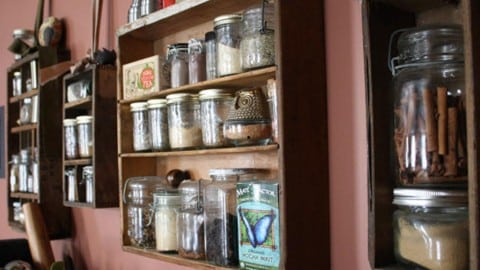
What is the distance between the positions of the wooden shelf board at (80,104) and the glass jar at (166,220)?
58 centimetres

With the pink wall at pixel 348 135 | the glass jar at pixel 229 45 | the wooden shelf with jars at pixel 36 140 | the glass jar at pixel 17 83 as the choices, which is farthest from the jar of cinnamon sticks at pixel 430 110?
the glass jar at pixel 17 83

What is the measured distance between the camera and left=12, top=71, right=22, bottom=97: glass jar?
2.64 m

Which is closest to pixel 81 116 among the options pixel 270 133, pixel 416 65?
pixel 270 133

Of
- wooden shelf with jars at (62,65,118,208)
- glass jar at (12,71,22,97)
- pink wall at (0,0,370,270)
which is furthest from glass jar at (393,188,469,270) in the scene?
glass jar at (12,71,22,97)

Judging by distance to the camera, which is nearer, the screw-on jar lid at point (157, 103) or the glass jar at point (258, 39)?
the glass jar at point (258, 39)

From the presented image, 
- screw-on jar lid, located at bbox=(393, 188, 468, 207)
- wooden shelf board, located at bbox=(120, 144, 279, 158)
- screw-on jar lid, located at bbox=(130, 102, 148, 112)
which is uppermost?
screw-on jar lid, located at bbox=(130, 102, 148, 112)

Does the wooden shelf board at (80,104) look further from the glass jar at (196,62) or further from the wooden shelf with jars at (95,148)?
the glass jar at (196,62)

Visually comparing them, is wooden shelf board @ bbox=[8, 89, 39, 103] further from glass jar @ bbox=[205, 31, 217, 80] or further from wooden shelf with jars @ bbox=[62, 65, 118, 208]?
glass jar @ bbox=[205, 31, 217, 80]

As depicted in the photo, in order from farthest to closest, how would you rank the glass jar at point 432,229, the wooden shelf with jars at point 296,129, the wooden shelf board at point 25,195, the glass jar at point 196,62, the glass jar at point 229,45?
the wooden shelf board at point 25,195
the glass jar at point 196,62
the glass jar at point 229,45
the wooden shelf with jars at point 296,129
the glass jar at point 432,229

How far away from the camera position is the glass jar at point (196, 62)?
148 cm

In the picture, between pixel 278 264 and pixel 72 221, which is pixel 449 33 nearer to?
pixel 278 264

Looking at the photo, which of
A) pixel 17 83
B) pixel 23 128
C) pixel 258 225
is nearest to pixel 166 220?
pixel 258 225

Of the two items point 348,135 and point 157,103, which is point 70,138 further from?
point 348,135

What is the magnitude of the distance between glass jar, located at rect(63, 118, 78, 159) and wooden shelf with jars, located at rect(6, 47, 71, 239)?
0.24m
